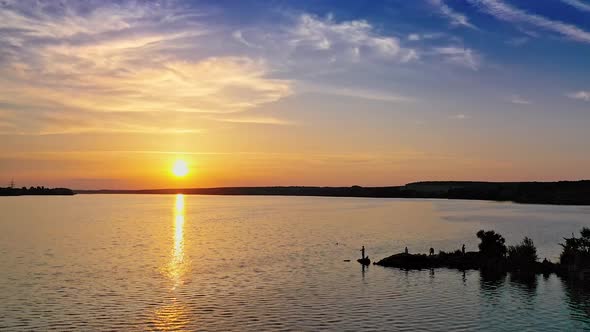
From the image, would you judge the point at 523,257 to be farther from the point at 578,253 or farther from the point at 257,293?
the point at 257,293

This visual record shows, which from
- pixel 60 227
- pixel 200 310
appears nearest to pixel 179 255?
pixel 200 310

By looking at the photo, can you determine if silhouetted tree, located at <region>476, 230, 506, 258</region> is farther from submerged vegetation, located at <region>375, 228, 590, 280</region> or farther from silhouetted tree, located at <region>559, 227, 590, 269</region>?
silhouetted tree, located at <region>559, 227, 590, 269</region>

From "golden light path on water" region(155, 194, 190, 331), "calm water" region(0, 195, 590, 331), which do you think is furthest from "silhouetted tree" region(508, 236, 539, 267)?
"golden light path on water" region(155, 194, 190, 331)

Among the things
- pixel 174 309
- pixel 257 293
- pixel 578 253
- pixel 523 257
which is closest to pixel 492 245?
pixel 523 257

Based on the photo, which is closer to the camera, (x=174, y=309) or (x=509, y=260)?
(x=174, y=309)

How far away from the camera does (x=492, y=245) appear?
86000mm

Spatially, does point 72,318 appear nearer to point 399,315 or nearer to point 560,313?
point 399,315

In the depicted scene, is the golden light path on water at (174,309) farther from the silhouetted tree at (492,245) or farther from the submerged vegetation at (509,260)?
the silhouetted tree at (492,245)

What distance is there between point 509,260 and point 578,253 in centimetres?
918

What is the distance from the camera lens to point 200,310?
55000 millimetres

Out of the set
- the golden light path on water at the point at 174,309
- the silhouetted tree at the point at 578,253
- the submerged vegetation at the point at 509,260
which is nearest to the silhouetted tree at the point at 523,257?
the submerged vegetation at the point at 509,260

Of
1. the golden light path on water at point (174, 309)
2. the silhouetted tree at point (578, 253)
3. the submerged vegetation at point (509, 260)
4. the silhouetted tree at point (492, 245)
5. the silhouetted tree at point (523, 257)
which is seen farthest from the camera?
the silhouetted tree at point (492, 245)

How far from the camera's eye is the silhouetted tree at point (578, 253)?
75869 millimetres

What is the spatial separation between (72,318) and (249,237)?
8433cm
